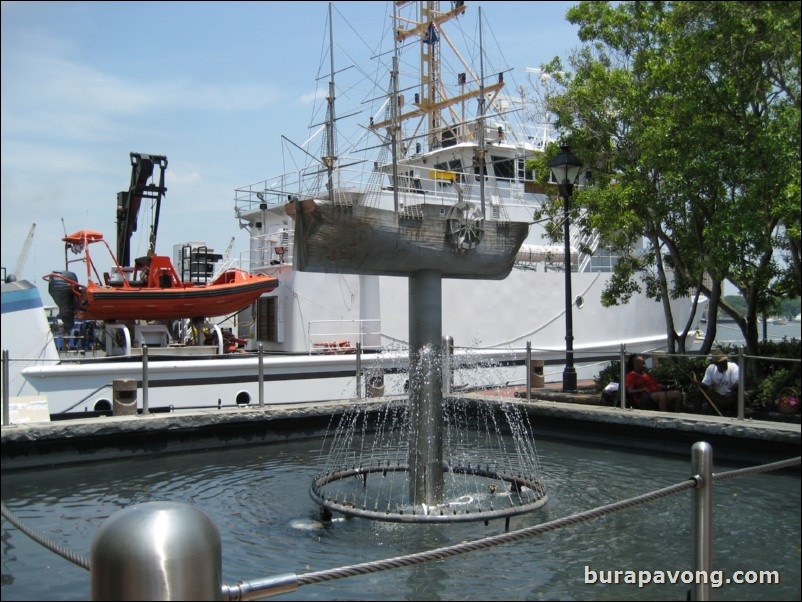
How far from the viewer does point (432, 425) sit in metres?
6.75

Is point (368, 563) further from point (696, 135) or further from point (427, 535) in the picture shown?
point (696, 135)

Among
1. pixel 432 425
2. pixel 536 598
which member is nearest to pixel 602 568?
pixel 536 598

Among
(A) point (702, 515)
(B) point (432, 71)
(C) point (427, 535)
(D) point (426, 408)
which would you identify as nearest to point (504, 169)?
(B) point (432, 71)

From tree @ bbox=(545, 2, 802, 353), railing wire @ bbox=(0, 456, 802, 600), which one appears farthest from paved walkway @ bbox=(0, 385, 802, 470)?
railing wire @ bbox=(0, 456, 802, 600)

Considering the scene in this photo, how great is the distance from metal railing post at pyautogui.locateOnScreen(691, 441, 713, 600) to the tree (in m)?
6.70

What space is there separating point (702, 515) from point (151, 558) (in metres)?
2.28

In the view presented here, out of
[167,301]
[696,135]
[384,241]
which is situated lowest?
[167,301]

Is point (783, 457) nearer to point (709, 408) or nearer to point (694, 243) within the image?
point (709, 408)

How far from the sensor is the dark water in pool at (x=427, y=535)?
16.7ft

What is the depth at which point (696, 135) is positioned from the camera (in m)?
10.7

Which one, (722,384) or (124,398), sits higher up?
(722,384)

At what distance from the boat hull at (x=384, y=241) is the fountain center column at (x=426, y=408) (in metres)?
0.36

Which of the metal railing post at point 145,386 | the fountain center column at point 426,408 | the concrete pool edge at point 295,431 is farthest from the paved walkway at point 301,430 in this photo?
the fountain center column at point 426,408

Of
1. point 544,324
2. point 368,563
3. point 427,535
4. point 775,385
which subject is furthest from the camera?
point 544,324
